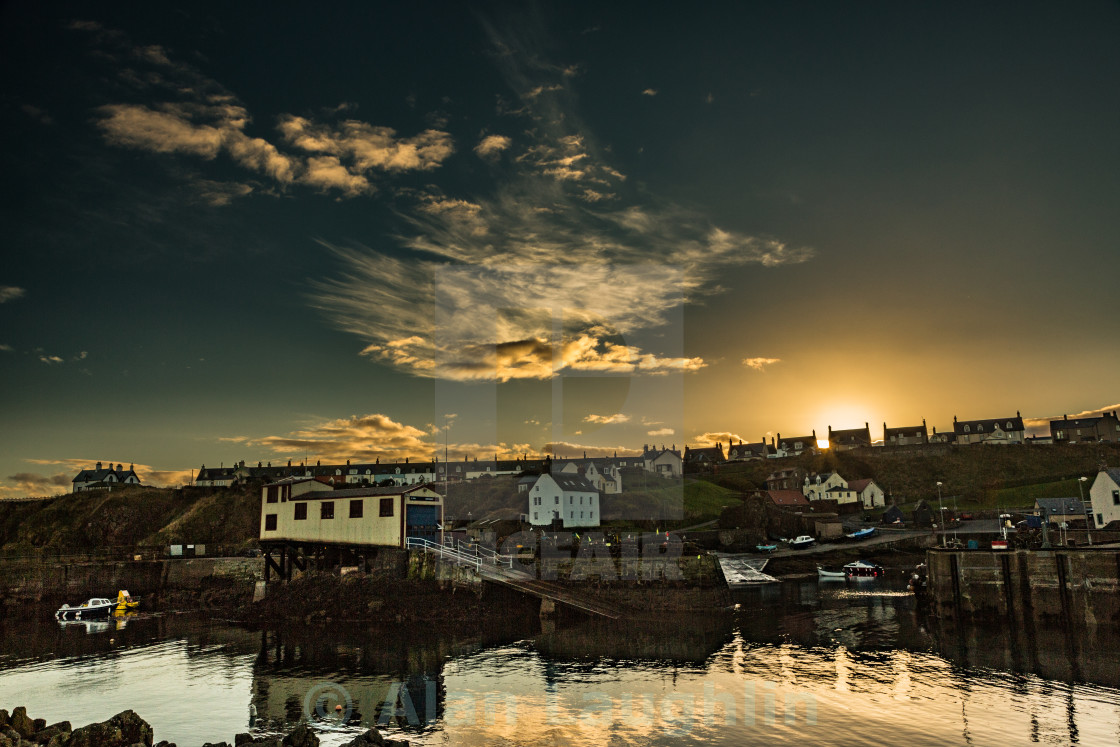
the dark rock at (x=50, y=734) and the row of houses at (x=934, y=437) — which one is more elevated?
the row of houses at (x=934, y=437)

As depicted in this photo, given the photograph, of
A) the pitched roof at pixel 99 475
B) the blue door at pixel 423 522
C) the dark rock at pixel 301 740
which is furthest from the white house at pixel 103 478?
the dark rock at pixel 301 740

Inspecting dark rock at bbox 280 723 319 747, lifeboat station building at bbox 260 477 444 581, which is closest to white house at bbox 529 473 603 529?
lifeboat station building at bbox 260 477 444 581

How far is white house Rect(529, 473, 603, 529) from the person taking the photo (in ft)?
300

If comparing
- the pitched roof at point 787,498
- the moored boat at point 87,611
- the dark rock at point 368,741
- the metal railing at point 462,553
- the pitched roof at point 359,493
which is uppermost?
the pitched roof at point 359,493

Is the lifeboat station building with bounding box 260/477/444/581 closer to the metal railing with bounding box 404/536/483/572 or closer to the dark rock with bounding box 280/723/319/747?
the metal railing with bounding box 404/536/483/572

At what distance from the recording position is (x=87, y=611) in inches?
2351

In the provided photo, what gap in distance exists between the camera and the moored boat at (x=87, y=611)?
5912cm

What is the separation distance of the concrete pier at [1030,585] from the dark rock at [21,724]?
50.0 metres

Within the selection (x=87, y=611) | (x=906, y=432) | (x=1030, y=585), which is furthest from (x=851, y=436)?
(x=87, y=611)

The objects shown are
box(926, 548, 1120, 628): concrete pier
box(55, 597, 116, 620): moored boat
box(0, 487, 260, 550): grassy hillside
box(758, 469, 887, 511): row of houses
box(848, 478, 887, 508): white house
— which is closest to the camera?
box(926, 548, 1120, 628): concrete pier

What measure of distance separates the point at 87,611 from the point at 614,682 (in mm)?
54692

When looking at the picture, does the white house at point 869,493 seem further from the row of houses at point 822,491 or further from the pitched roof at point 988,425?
the pitched roof at point 988,425

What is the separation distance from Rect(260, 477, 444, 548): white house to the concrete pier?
38074mm

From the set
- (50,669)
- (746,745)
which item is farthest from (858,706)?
(50,669)
